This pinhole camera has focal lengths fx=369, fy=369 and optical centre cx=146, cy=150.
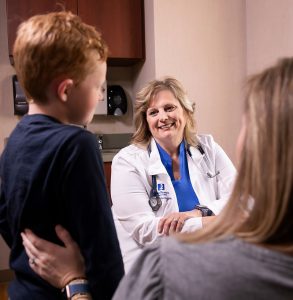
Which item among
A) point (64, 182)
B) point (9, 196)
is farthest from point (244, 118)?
point (9, 196)

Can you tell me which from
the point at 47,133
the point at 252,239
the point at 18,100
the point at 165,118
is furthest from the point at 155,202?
the point at 18,100

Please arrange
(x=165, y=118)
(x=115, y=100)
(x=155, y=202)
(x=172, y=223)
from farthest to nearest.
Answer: (x=115, y=100) < (x=165, y=118) < (x=155, y=202) < (x=172, y=223)

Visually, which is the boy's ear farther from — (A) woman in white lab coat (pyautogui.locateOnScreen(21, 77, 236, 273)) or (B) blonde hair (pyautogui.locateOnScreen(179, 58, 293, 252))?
(A) woman in white lab coat (pyautogui.locateOnScreen(21, 77, 236, 273))

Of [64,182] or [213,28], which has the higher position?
[213,28]

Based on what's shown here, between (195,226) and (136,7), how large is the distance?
198 cm

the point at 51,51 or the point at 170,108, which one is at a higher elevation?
the point at 51,51

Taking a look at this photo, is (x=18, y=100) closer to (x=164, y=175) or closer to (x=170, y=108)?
(x=170, y=108)

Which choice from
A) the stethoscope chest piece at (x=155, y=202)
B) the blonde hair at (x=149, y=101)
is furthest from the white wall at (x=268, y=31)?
the stethoscope chest piece at (x=155, y=202)

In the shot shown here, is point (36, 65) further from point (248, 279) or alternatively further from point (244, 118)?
point (248, 279)

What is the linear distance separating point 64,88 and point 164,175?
1080 mm

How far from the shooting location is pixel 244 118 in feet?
1.95

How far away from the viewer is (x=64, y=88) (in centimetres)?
77

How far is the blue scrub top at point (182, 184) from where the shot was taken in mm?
1797

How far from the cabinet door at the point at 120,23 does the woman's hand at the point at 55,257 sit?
230cm
